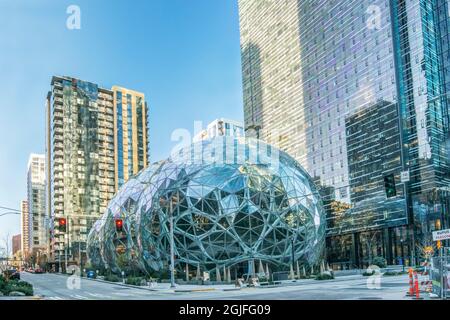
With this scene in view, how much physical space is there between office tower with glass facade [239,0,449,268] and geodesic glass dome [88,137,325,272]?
806 inches

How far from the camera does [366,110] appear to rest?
64312 mm

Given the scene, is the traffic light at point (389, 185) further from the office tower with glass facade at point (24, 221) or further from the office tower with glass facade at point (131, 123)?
the office tower with glass facade at point (24, 221)

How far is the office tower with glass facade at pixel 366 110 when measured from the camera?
5703 cm

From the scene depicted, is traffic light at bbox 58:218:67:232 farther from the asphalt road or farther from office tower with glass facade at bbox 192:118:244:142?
office tower with glass facade at bbox 192:118:244:142

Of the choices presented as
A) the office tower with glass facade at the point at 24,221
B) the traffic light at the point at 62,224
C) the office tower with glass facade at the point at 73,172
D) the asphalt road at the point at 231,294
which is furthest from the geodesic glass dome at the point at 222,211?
the office tower with glass facade at the point at 73,172

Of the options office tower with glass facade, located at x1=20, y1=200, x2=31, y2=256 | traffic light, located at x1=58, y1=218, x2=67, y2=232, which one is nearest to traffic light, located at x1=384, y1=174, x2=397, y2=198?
office tower with glass facade, located at x1=20, y1=200, x2=31, y2=256

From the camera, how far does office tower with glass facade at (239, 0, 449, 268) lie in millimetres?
57031

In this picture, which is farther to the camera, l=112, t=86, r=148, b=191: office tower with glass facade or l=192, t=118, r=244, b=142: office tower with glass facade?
l=192, t=118, r=244, b=142: office tower with glass facade

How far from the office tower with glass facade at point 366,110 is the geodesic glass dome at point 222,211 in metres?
20.5

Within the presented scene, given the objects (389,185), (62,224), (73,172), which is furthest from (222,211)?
(73,172)

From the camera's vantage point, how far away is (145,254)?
98.0 feet

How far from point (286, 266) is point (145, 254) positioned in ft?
27.6
